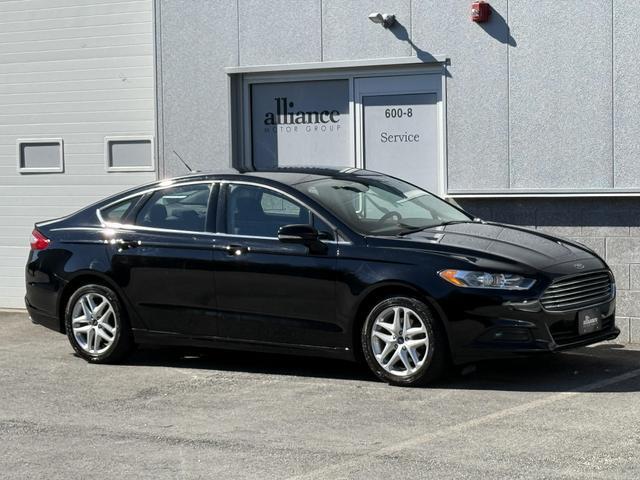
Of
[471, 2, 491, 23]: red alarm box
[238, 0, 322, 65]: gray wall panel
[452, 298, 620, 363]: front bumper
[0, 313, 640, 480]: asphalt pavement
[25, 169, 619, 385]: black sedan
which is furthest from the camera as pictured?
[238, 0, 322, 65]: gray wall panel

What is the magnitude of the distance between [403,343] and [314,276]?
0.86m

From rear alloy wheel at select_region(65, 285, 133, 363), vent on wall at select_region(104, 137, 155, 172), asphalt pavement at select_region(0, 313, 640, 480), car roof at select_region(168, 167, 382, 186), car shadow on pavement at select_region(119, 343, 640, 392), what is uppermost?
vent on wall at select_region(104, 137, 155, 172)

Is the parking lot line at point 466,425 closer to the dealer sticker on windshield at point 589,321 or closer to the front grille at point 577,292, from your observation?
the dealer sticker on windshield at point 589,321

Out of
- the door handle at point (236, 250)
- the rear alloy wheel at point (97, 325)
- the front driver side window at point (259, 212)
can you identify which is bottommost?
the rear alloy wheel at point (97, 325)

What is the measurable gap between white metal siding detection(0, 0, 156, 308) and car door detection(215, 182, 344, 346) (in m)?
4.51

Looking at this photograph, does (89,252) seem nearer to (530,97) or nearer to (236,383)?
(236,383)

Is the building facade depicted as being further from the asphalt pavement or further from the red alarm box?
the asphalt pavement

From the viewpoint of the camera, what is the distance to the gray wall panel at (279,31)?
12.8m

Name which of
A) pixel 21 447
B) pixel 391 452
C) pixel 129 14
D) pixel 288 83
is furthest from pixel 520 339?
pixel 129 14

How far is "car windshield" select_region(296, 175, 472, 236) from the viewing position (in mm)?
9359

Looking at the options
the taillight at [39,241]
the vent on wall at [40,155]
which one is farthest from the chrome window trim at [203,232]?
the vent on wall at [40,155]

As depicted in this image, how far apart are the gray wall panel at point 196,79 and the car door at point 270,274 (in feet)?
12.0

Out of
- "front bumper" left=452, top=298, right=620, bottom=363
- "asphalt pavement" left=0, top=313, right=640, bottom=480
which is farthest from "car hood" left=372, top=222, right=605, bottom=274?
"asphalt pavement" left=0, top=313, right=640, bottom=480

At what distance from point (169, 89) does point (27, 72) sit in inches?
88.2
